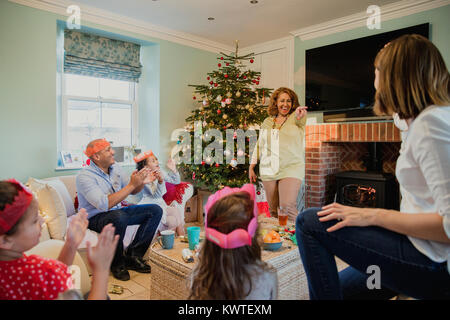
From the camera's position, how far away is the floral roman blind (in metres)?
3.43

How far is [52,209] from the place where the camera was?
6.66 feet

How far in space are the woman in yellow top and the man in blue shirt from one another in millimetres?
1066

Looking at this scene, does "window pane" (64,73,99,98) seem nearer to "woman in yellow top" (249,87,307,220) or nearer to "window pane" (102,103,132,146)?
"window pane" (102,103,132,146)

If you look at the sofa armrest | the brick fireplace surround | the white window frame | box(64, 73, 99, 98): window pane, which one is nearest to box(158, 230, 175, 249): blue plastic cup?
the sofa armrest

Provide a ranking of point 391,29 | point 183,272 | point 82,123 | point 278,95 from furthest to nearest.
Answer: point 82,123 < point 391,29 < point 278,95 < point 183,272

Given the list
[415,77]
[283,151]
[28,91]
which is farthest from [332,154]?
[28,91]

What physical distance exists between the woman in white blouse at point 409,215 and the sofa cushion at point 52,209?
1690mm

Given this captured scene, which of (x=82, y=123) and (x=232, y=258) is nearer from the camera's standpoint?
(x=232, y=258)

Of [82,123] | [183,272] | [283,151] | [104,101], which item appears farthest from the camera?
[104,101]

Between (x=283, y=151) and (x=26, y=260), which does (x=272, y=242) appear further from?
(x=283, y=151)

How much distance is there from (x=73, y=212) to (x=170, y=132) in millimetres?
1781

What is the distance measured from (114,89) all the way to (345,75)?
9.14ft
